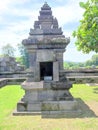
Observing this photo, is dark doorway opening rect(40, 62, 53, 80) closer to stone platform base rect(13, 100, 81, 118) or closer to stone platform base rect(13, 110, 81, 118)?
stone platform base rect(13, 100, 81, 118)

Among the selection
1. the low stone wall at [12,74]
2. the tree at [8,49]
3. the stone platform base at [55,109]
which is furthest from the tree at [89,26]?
the tree at [8,49]

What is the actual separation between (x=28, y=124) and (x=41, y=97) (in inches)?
74.7

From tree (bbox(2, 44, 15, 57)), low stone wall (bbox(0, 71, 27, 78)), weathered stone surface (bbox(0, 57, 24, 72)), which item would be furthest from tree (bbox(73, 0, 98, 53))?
tree (bbox(2, 44, 15, 57))

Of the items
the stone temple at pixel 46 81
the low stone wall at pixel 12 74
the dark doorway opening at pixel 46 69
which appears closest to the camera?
the stone temple at pixel 46 81

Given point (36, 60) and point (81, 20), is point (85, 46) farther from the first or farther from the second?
point (36, 60)

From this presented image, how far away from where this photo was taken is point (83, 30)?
16359mm

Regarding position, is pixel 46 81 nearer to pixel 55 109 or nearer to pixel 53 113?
pixel 55 109

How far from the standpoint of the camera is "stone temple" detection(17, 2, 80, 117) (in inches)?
350

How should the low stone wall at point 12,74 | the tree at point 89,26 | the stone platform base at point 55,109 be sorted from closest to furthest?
the stone platform base at point 55,109 → the tree at point 89,26 → the low stone wall at point 12,74

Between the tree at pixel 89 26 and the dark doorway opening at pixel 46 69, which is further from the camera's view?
the tree at pixel 89 26

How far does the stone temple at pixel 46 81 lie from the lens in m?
8.90

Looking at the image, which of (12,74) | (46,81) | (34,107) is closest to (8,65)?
(12,74)

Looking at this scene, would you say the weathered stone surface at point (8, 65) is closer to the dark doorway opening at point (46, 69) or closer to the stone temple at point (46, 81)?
the dark doorway opening at point (46, 69)

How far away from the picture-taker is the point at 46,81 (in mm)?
9398
